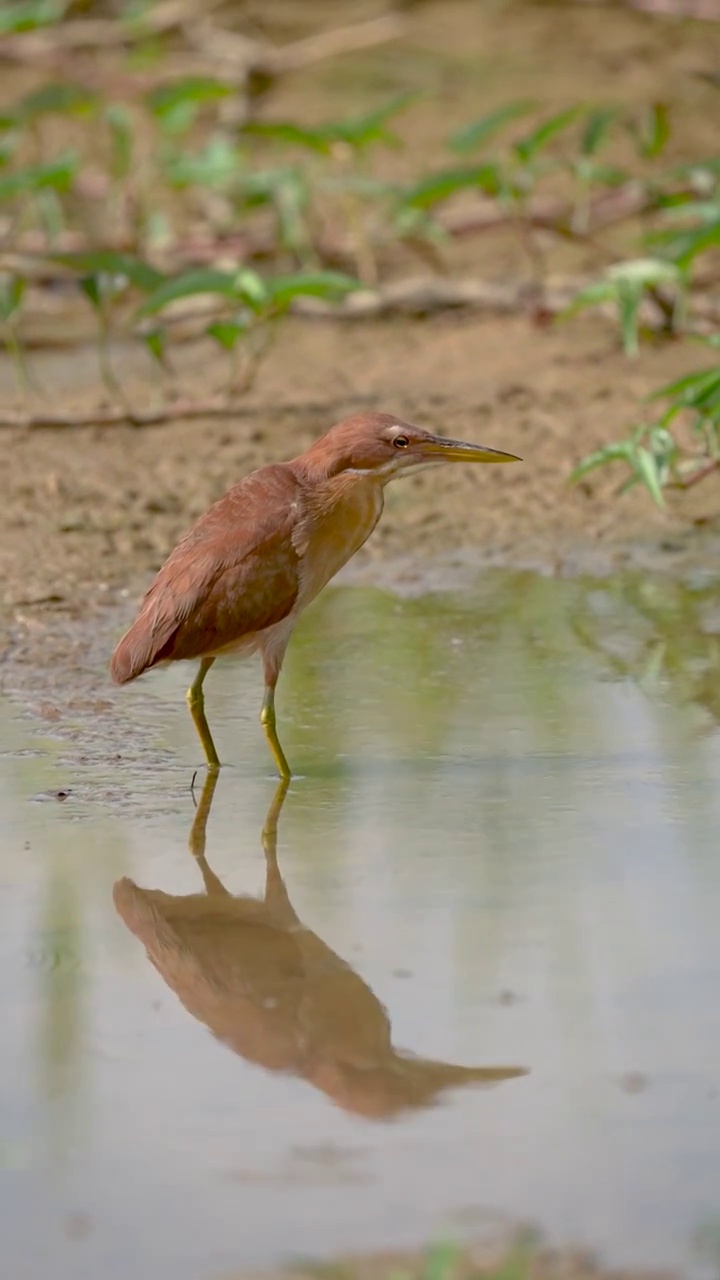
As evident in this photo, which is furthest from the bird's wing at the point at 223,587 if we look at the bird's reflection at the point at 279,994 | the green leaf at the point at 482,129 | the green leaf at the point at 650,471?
the green leaf at the point at 482,129

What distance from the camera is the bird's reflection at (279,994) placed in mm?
3047

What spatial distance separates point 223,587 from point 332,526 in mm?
290

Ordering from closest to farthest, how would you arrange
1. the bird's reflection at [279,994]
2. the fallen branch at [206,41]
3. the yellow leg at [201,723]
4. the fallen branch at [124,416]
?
the bird's reflection at [279,994], the yellow leg at [201,723], the fallen branch at [124,416], the fallen branch at [206,41]

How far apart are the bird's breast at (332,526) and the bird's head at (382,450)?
0.11 ft

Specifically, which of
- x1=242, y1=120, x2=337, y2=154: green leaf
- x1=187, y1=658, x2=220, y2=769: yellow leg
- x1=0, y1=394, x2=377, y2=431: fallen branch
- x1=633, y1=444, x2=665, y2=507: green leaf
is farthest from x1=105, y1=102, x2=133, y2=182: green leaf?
x1=187, y1=658, x2=220, y2=769: yellow leg

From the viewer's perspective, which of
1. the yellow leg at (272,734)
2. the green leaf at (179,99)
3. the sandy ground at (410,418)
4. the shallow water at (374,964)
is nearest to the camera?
the shallow water at (374,964)

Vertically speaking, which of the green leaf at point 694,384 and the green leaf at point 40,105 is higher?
the green leaf at point 694,384

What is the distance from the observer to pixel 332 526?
452cm

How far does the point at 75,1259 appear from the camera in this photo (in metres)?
2.57

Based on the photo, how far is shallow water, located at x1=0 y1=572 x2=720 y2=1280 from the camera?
2697 millimetres

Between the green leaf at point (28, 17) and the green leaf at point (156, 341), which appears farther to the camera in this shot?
the green leaf at point (28, 17)

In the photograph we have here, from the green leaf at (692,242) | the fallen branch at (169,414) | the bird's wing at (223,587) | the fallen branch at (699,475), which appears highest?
the bird's wing at (223,587)

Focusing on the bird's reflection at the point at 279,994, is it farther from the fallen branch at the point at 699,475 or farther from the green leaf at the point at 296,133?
the green leaf at the point at 296,133

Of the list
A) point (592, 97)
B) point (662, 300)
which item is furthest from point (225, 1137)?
point (592, 97)
